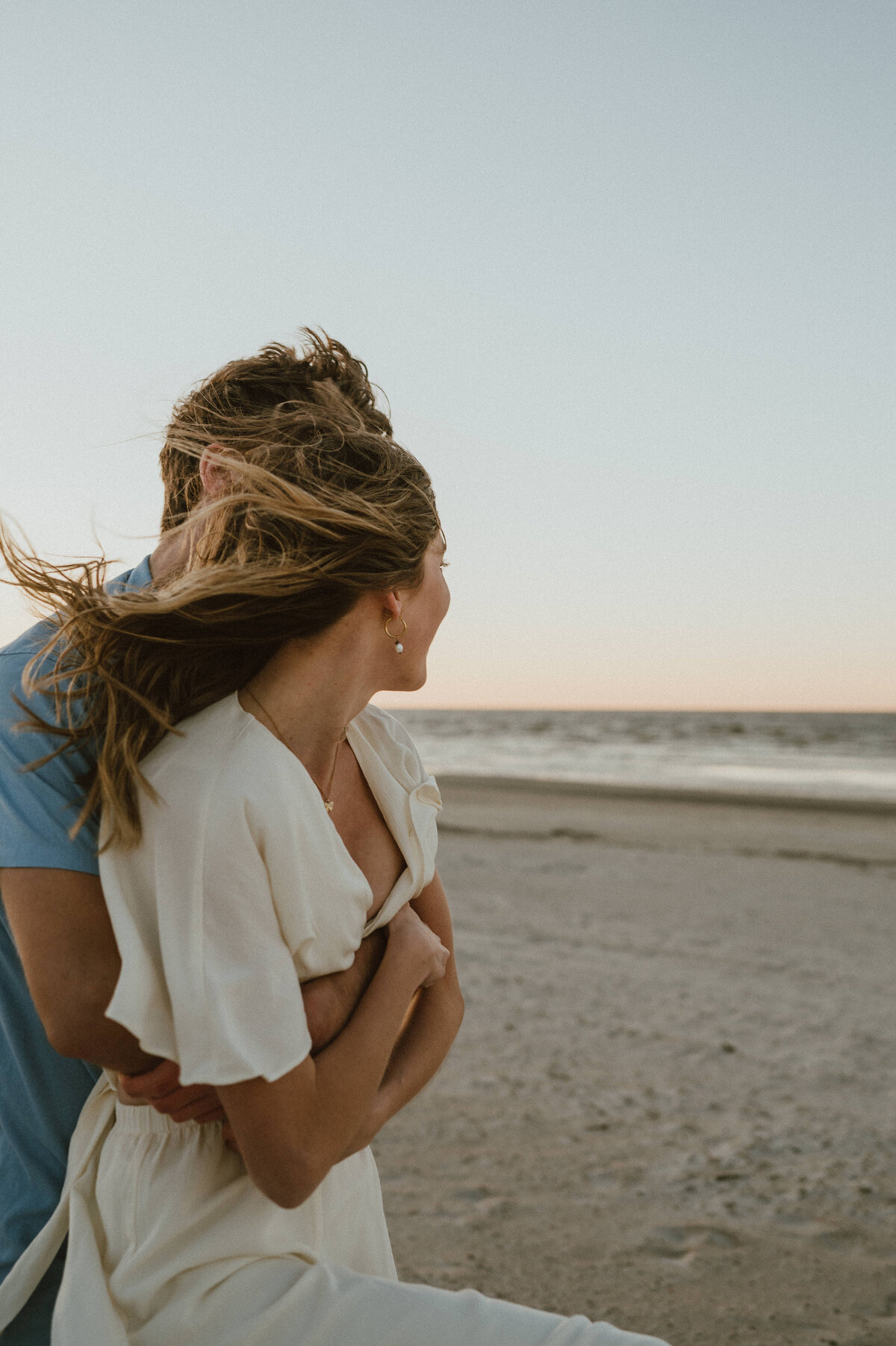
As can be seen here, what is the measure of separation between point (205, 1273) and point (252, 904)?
0.50 m

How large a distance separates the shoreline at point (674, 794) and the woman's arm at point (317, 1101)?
1405 cm

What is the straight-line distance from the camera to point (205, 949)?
125cm

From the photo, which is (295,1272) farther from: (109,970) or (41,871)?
(41,871)

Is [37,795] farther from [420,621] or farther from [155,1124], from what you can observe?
[420,621]

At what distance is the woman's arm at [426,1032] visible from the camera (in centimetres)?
160

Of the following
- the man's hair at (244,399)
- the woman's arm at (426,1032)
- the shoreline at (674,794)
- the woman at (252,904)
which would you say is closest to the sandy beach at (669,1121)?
the woman's arm at (426,1032)

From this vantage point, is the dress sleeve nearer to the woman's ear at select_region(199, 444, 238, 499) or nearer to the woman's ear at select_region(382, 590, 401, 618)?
the woman's ear at select_region(382, 590, 401, 618)

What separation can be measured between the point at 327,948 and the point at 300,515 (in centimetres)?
60

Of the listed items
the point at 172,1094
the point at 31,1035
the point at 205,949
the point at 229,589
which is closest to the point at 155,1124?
the point at 172,1094

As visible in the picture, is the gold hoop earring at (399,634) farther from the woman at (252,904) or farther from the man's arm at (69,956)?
the man's arm at (69,956)

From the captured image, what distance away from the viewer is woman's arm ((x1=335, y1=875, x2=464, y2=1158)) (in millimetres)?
1596

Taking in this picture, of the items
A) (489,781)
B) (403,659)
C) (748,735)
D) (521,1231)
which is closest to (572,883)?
(521,1231)

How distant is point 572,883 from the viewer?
29.0 feet

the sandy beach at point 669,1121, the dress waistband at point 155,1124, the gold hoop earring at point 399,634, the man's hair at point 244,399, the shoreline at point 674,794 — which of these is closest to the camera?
the dress waistband at point 155,1124
